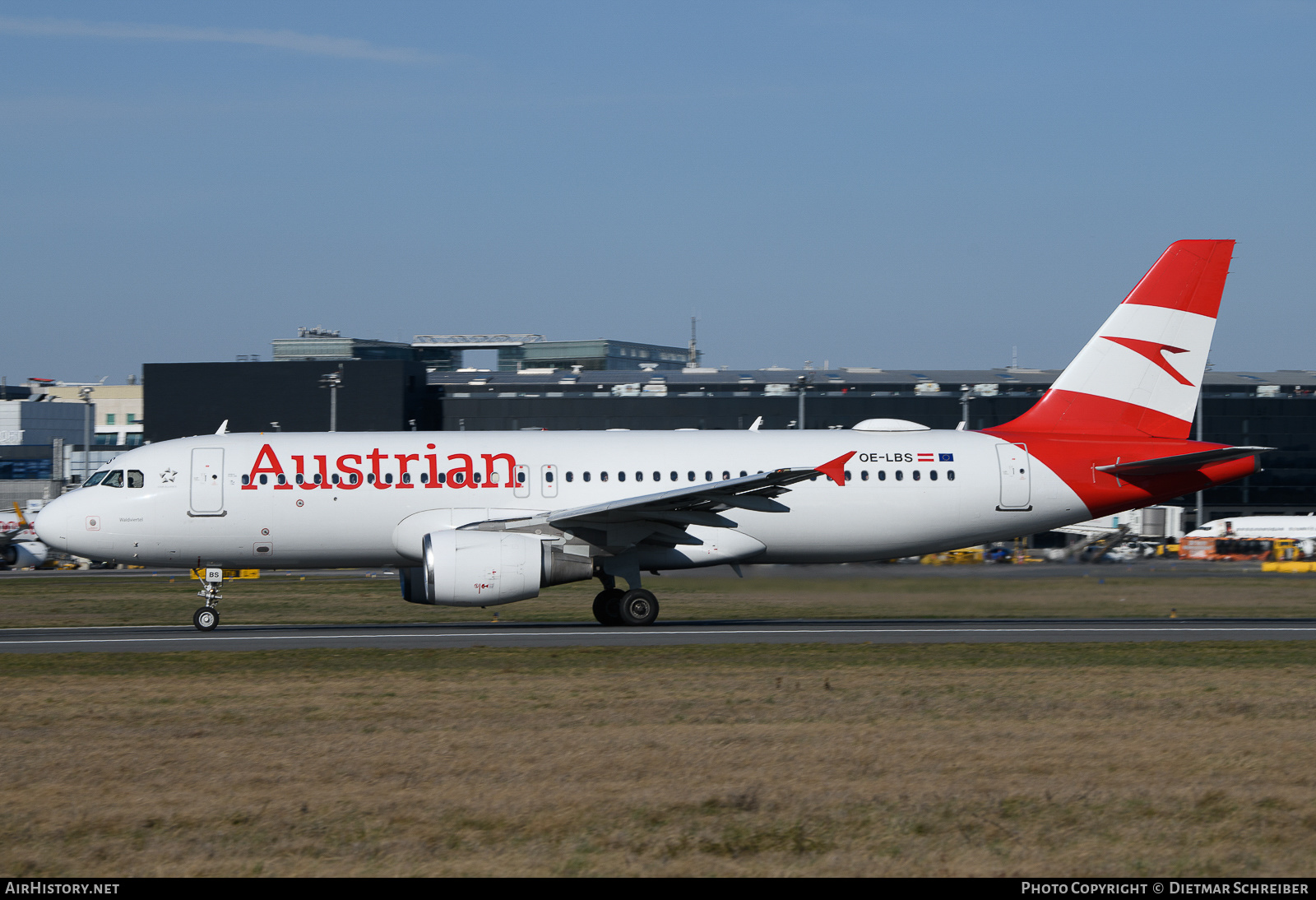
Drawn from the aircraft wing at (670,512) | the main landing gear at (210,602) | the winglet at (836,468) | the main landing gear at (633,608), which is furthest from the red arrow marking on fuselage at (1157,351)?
the main landing gear at (210,602)

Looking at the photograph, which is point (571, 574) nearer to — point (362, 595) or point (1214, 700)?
point (1214, 700)

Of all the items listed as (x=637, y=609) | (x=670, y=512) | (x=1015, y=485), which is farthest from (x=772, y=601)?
(x=1015, y=485)

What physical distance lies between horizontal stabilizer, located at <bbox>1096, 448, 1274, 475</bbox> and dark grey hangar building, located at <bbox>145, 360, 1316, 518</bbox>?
53433mm

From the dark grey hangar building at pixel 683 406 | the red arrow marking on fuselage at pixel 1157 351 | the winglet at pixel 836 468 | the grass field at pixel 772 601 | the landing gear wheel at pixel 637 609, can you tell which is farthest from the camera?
the dark grey hangar building at pixel 683 406

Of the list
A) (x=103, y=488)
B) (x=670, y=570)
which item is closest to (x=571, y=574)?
(x=670, y=570)

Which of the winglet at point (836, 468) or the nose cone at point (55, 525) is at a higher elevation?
the winglet at point (836, 468)

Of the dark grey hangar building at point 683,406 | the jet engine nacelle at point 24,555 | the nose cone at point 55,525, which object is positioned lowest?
the jet engine nacelle at point 24,555

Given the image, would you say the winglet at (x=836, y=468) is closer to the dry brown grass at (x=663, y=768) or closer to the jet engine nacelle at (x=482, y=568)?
the jet engine nacelle at (x=482, y=568)

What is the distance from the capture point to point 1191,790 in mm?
9344

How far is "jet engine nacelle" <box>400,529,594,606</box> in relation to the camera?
2042 centimetres

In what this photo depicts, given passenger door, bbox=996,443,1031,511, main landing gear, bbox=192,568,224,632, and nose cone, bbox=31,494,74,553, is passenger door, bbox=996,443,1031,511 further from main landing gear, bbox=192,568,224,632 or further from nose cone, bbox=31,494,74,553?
nose cone, bbox=31,494,74,553

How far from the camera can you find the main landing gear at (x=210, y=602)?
73.2ft

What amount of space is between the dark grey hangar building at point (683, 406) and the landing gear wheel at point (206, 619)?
5438 centimetres

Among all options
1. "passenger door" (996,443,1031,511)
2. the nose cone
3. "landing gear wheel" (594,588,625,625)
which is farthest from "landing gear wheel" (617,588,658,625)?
the nose cone
